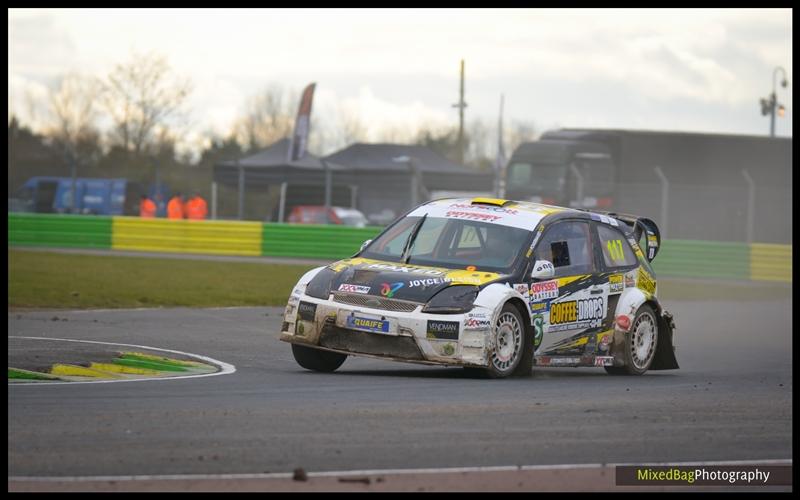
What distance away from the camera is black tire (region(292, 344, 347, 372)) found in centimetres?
1070

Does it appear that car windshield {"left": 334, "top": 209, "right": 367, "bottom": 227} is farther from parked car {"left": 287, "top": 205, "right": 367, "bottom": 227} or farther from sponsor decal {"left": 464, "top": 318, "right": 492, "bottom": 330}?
sponsor decal {"left": 464, "top": 318, "right": 492, "bottom": 330}

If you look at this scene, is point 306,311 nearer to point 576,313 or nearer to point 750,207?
point 576,313

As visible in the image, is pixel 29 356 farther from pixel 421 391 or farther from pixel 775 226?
pixel 775 226

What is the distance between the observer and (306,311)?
1046 cm

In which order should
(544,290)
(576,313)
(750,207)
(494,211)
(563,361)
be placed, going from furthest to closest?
1. (750,207)
2. (494,211)
3. (576,313)
4. (563,361)
5. (544,290)

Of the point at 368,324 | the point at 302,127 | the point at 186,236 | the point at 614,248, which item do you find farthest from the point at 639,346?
the point at 302,127

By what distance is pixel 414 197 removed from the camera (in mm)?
34062

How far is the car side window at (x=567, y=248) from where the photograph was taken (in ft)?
36.4

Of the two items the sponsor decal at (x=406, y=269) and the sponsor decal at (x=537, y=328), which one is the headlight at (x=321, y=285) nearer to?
the sponsor decal at (x=406, y=269)

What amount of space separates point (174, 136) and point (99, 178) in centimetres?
1477

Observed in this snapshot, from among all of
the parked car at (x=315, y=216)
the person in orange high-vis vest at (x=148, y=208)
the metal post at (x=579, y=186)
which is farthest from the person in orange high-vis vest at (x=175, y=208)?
the metal post at (x=579, y=186)

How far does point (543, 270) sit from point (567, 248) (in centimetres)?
64

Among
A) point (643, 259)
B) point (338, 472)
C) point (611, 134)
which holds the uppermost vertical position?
point (611, 134)

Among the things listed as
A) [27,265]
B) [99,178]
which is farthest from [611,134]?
[99,178]
